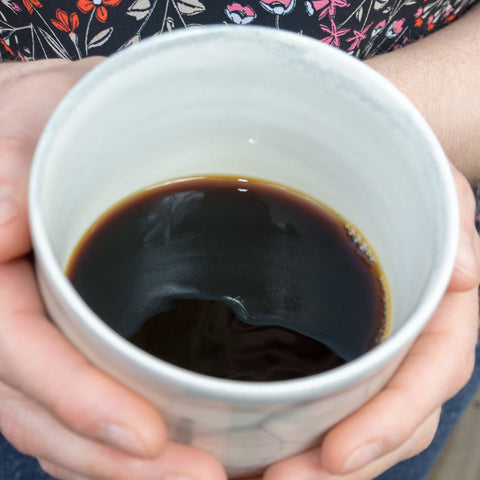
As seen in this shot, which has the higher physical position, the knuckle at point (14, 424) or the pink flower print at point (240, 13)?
the pink flower print at point (240, 13)

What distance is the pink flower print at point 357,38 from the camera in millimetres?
873

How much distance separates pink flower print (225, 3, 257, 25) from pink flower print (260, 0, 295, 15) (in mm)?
19

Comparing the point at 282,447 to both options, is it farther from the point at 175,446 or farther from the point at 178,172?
the point at 178,172

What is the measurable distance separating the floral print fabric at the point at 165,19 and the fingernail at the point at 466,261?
1.37 feet

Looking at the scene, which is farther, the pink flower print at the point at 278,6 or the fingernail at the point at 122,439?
the pink flower print at the point at 278,6

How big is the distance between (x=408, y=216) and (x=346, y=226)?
109mm

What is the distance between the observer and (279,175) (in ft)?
1.91

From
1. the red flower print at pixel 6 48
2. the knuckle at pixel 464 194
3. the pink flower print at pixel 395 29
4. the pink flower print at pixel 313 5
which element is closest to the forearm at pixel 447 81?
the pink flower print at pixel 395 29

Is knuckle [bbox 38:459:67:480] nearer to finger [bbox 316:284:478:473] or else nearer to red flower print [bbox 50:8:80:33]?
finger [bbox 316:284:478:473]

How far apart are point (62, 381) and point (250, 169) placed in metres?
0.26

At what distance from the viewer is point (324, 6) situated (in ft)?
2.68

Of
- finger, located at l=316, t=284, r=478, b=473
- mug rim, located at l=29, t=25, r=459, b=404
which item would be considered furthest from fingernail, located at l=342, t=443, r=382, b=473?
mug rim, located at l=29, t=25, r=459, b=404

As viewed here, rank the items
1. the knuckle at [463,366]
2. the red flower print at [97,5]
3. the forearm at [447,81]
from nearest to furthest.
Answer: the knuckle at [463,366] < the red flower print at [97,5] < the forearm at [447,81]

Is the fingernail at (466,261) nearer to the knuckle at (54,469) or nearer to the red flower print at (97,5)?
the knuckle at (54,469)
